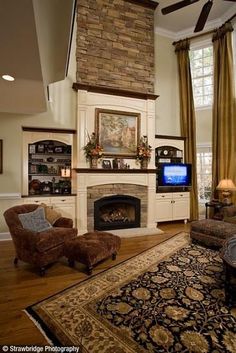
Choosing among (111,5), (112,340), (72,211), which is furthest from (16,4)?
(111,5)

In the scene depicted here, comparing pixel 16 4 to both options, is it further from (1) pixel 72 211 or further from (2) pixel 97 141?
(1) pixel 72 211

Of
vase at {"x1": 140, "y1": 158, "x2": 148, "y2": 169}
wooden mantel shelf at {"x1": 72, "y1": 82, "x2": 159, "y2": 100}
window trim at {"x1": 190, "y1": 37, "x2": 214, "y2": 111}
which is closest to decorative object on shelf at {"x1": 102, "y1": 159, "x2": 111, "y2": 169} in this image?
vase at {"x1": 140, "y1": 158, "x2": 148, "y2": 169}

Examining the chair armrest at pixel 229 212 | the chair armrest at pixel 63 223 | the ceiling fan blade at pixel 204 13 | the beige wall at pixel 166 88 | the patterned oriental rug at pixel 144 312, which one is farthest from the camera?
the beige wall at pixel 166 88

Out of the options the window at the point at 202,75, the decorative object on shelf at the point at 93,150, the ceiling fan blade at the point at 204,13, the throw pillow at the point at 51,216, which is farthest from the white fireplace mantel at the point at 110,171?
the ceiling fan blade at the point at 204,13

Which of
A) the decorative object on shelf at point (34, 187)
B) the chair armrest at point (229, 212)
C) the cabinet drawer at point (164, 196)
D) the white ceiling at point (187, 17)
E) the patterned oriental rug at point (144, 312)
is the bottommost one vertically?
the patterned oriental rug at point (144, 312)

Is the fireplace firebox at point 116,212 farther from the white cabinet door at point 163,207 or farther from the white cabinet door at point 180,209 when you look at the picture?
the white cabinet door at point 180,209

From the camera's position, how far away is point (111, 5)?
6051mm

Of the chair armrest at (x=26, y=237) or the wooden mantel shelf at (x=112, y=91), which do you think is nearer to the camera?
the chair armrest at (x=26, y=237)

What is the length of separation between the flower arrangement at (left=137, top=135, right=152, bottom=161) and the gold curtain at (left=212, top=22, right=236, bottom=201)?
76.0 inches

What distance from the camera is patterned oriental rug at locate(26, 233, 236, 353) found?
1.97 m

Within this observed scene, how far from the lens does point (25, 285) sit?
3.02 meters

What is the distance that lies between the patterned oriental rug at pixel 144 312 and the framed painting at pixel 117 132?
3.11 m

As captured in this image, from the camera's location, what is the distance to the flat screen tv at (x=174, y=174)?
6.55 m

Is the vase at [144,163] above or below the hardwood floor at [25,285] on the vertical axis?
above
